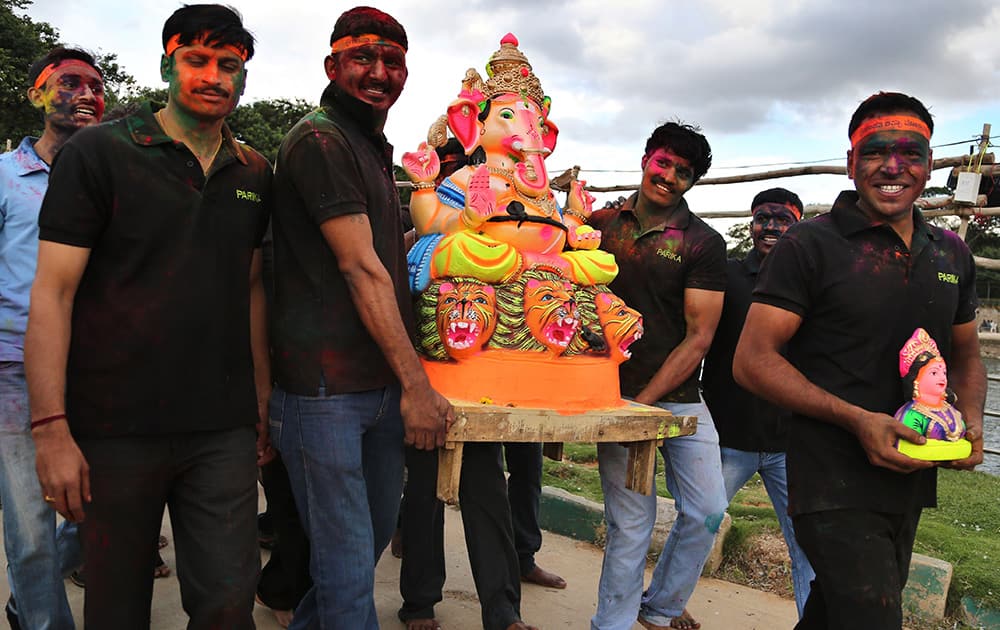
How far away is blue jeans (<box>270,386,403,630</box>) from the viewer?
252cm

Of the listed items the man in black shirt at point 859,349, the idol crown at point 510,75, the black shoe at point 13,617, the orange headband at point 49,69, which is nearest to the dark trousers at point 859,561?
the man in black shirt at point 859,349

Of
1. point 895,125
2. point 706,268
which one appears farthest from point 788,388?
point 706,268

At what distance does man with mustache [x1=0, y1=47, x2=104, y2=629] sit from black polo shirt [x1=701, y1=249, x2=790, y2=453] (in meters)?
2.97

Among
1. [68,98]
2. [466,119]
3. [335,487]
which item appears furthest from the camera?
[466,119]

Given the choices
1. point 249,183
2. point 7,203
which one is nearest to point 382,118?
point 249,183

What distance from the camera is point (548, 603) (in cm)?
409

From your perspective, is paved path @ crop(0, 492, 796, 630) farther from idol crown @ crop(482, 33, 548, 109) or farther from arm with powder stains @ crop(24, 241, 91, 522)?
idol crown @ crop(482, 33, 548, 109)

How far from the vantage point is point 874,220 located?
8.39 feet

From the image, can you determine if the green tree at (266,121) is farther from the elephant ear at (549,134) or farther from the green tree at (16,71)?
the elephant ear at (549,134)

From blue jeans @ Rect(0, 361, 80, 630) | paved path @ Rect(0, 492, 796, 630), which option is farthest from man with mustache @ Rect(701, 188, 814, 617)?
blue jeans @ Rect(0, 361, 80, 630)

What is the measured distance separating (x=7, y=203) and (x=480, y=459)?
2129 millimetres

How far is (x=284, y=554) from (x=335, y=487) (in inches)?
49.8

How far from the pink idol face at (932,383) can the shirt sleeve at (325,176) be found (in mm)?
1778

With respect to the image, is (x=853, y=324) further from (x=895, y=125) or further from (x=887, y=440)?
(x=895, y=125)
